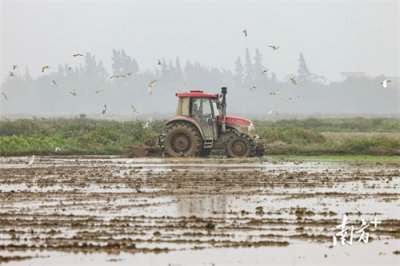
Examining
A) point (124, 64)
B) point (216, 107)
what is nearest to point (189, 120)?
point (216, 107)

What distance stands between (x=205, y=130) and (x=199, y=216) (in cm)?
1372

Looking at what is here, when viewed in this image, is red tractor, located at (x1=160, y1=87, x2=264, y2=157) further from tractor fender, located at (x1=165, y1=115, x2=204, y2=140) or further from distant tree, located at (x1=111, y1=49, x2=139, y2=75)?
distant tree, located at (x1=111, y1=49, x2=139, y2=75)

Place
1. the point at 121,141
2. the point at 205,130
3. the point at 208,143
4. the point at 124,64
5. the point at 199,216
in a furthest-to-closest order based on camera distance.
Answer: the point at 124,64 < the point at 121,141 < the point at 208,143 < the point at 205,130 < the point at 199,216

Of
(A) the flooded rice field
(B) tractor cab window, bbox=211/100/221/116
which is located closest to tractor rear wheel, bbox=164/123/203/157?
(B) tractor cab window, bbox=211/100/221/116

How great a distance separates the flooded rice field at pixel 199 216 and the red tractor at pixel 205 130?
407cm

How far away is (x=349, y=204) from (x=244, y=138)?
477 inches

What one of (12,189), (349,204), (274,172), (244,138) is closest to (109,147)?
(244,138)

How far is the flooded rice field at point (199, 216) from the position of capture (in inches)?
413

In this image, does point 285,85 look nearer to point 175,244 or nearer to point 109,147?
point 109,147

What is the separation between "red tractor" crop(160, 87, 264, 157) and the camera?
27266 mm

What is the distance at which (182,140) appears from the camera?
27578 mm

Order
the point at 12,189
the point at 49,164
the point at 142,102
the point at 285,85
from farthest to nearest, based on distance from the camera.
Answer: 1. the point at 285,85
2. the point at 142,102
3. the point at 49,164
4. the point at 12,189

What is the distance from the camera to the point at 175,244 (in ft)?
36.1

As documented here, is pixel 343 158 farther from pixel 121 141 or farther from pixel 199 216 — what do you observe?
pixel 199 216
